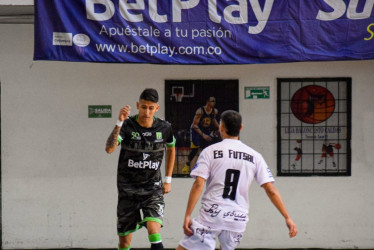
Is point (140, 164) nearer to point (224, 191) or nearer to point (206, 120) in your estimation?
point (224, 191)

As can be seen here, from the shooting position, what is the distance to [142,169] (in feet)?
21.6

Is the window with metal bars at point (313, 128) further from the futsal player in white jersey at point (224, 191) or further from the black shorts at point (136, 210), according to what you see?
the futsal player in white jersey at point (224, 191)

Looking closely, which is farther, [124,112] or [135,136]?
[135,136]

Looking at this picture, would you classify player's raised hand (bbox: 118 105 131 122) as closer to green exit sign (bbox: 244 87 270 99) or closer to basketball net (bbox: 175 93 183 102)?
basketball net (bbox: 175 93 183 102)

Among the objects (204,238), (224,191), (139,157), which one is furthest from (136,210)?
(224,191)

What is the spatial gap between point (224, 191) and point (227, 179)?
0.40ft

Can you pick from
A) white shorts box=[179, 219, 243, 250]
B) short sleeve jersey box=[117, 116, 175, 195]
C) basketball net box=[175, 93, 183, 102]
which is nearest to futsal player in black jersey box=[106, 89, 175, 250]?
short sleeve jersey box=[117, 116, 175, 195]

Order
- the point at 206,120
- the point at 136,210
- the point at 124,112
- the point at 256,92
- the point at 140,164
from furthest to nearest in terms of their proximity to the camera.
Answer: the point at 206,120 → the point at 256,92 → the point at 136,210 → the point at 140,164 → the point at 124,112

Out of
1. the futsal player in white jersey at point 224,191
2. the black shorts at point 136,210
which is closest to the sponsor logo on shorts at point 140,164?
the black shorts at point 136,210

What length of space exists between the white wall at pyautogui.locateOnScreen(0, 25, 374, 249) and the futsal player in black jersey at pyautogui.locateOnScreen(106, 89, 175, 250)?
1879 millimetres

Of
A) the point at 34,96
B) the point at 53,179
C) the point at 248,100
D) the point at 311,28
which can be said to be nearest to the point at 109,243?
the point at 53,179

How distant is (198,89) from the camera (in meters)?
8.57

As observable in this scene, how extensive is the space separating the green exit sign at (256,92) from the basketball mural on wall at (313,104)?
16.6 inches

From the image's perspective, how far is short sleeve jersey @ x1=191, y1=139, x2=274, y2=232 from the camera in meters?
5.29
